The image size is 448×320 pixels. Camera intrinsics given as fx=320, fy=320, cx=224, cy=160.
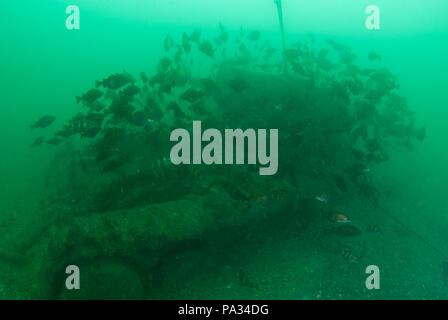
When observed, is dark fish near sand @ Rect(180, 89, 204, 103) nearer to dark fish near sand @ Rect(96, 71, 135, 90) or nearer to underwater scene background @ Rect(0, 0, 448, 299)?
underwater scene background @ Rect(0, 0, 448, 299)

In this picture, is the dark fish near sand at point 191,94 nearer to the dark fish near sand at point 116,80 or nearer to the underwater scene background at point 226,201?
the underwater scene background at point 226,201

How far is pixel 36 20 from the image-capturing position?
55.8 meters

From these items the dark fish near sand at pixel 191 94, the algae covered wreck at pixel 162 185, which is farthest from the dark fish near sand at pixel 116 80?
the dark fish near sand at pixel 191 94

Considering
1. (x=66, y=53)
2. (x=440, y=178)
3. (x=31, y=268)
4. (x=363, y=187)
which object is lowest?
(x=31, y=268)

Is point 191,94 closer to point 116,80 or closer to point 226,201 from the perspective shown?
point 116,80

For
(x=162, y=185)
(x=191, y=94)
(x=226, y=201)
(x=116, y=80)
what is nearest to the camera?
(x=226, y=201)

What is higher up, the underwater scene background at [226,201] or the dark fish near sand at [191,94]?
the dark fish near sand at [191,94]

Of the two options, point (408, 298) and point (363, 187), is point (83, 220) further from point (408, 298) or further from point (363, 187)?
point (408, 298)

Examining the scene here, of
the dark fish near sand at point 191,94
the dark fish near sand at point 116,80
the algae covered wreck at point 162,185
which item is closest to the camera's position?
the algae covered wreck at point 162,185

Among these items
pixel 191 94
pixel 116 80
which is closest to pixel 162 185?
pixel 191 94

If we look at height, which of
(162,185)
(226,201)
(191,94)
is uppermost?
(191,94)

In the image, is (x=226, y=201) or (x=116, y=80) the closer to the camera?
(x=226, y=201)

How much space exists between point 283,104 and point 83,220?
6.44 metres
